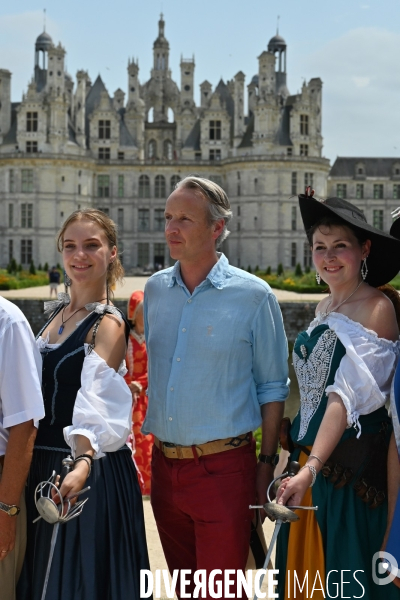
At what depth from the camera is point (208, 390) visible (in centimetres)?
316

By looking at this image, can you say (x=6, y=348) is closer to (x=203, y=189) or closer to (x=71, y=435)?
(x=71, y=435)

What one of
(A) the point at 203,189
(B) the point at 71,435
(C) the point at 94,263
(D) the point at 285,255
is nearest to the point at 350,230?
(A) the point at 203,189

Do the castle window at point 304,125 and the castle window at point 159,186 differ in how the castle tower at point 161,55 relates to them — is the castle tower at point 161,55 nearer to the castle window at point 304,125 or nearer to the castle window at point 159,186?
the castle window at point 159,186

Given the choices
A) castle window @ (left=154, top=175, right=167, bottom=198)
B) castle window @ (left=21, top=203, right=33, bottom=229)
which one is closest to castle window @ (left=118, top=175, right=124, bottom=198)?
castle window @ (left=154, top=175, right=167, bottom=198)

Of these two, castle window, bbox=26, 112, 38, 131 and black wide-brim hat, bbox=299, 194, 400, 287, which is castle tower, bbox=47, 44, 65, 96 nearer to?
castle window, bbox=26, 112, 38, 131

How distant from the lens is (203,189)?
128 inches

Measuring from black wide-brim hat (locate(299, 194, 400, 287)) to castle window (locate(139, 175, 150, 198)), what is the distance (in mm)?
39763

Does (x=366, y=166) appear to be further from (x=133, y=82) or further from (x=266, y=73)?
(x=133, y=82)

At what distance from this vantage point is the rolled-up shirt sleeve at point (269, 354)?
3.21 metres

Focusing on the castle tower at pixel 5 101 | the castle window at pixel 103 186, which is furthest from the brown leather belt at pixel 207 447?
the castle tower at pixel 5 101

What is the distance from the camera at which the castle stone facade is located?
40.4 metres

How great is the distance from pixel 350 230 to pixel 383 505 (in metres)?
1.14

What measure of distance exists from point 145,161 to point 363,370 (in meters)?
40.4

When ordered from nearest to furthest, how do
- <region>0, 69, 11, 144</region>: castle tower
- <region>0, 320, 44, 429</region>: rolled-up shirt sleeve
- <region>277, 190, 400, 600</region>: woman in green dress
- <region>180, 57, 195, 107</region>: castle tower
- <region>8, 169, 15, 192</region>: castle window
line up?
1. <region>0, 320, 44, 429</region>: rolled-up shirt sleeve
2. <region>277, 190, 400, 600</region>: woman in green dress
3. <region>8, 169, 15, 192</region>: castle window
4. <region>0, 69, 11, 144</region>: castle tower
5. <region>180, 57, 195, 107</region>: castle tower
